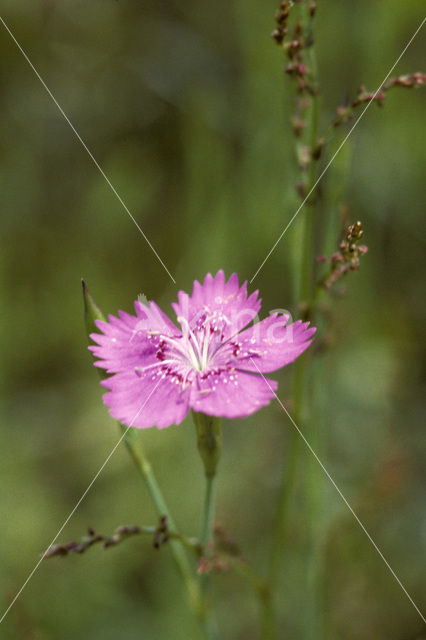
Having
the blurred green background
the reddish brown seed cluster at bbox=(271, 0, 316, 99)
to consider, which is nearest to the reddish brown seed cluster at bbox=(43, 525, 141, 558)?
the blurred green background

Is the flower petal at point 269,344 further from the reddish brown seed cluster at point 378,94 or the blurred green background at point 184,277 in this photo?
the blurred green background at point 184,277

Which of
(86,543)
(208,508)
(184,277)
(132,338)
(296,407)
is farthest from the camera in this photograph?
(184,277)

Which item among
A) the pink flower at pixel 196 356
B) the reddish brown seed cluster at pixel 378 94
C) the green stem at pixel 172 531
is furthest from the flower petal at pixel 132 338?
the reddish brown seed cluster at pixel 378 94

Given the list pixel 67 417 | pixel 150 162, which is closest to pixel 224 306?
pixel 67 417

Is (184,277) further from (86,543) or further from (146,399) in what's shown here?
(86,543)

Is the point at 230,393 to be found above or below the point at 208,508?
above

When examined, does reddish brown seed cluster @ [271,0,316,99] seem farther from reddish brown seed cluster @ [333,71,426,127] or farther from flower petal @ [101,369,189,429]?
flower petal @ [101,369,189,429]

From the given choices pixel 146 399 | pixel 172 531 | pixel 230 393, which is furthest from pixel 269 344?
pixel 172 531
